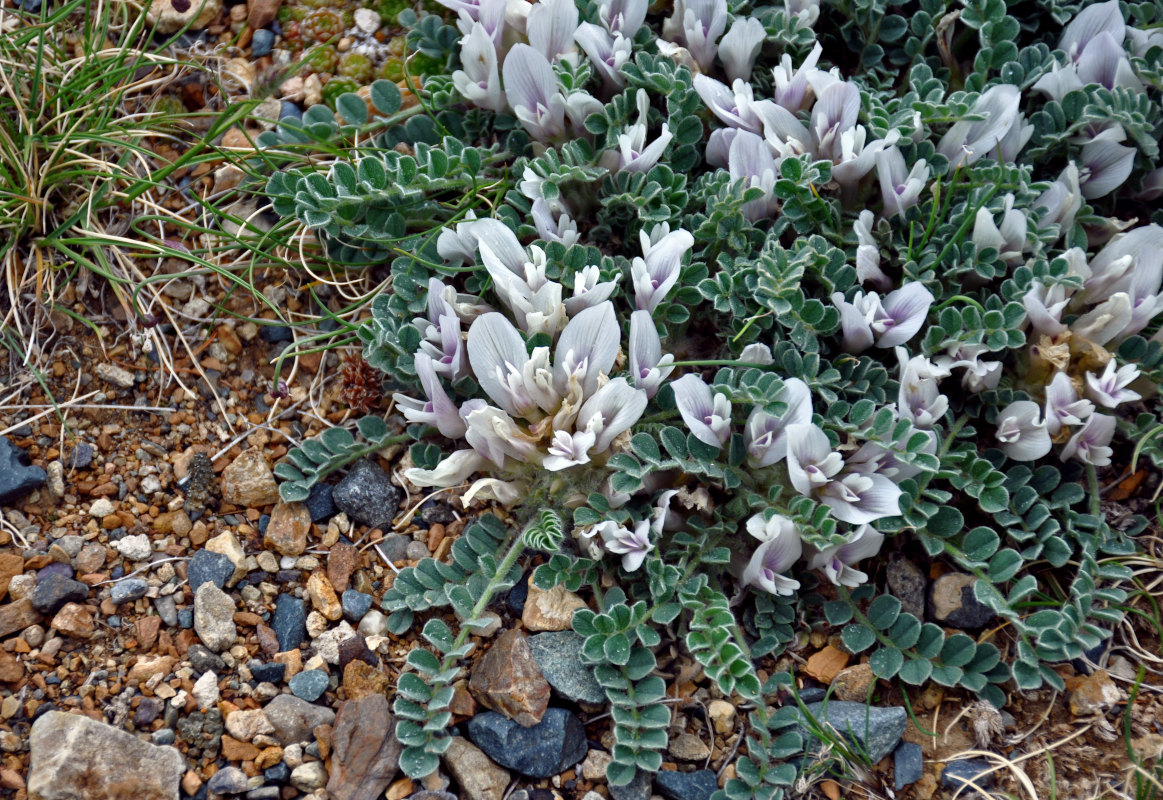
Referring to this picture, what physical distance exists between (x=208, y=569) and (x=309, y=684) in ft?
1.58

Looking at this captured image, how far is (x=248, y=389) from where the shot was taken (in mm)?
3209

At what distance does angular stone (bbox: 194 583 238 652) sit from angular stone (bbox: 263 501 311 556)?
0.71 ft

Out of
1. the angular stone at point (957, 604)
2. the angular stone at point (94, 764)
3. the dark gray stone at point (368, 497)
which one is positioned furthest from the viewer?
the dark gray stone at point (368, 497)

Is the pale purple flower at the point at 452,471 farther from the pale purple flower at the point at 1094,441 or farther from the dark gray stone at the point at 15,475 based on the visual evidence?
the pale purple flower at the point at 1094,441

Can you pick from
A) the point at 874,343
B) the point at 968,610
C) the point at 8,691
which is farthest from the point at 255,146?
the point at 968,610

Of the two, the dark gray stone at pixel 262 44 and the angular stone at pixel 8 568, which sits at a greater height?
the dark gray stone at pixel 262 44

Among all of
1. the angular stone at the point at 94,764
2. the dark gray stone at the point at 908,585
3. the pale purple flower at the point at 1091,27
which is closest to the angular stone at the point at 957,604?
the dark gray stone at the point at 908,585

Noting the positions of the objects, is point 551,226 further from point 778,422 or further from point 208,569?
point 208,569

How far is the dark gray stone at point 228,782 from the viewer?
8.04 ft

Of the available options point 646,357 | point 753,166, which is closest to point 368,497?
point 646,357

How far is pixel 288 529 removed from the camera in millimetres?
2924

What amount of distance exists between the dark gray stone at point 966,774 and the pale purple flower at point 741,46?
7.31ft

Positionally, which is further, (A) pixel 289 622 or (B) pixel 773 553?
(A) pixel 289 622

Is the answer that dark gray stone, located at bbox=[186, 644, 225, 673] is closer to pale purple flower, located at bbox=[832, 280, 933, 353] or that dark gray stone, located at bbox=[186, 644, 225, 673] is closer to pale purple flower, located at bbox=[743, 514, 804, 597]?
pale purple flower, located at bbox=[743, 514, 804, 597]
